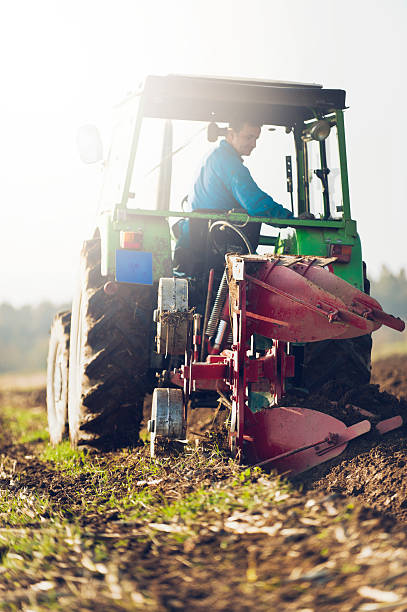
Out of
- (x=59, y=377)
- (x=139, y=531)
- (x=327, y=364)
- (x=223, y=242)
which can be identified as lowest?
(x=139, y=531)

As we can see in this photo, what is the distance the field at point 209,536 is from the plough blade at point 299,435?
0.28 ft

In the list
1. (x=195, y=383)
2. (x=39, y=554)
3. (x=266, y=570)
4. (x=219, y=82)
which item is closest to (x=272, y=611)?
(x=266, y=570)

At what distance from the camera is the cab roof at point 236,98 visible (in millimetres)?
5055

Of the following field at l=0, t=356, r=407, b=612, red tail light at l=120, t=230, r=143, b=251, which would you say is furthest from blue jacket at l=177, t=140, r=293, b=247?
field at l=0, t=356, r=407, b=612

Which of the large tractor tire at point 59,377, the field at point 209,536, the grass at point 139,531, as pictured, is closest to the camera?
the field at point 209,536

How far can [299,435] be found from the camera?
168 inches

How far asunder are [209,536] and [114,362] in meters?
2.05

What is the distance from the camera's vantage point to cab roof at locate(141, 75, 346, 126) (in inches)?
199

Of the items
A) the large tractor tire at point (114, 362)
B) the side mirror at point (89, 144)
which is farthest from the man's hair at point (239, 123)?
the large tractor tire at point (114, 362)

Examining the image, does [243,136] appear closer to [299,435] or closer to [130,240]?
[130,240]

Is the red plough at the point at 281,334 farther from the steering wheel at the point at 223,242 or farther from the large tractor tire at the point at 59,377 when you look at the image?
the large tractor tire at the point at 59,377

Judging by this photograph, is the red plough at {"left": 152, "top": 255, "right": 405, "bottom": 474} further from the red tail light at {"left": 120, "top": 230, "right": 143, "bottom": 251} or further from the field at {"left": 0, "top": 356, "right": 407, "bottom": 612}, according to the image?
the red tail light at {"left": 120, "top": 230, "right": 143, "bottom": 251}

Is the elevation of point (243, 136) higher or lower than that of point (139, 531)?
higher

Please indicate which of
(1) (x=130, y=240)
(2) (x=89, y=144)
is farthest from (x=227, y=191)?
(2) (x=89, y=144)
